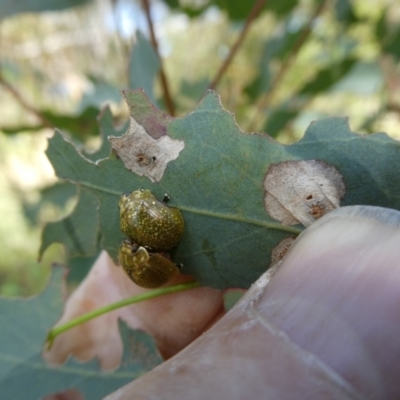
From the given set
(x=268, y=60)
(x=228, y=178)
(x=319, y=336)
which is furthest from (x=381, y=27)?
(x=319, y=336)

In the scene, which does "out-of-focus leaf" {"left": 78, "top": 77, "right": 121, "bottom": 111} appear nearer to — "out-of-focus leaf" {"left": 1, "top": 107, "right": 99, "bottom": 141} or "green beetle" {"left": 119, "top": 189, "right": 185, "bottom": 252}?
"out-of-focus leaf" {"left": 1, "top": 107, "right": 99, "bottom": 141}

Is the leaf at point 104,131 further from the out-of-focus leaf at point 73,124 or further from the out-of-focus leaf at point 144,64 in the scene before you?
the out-of-focus leaf at point 73,124

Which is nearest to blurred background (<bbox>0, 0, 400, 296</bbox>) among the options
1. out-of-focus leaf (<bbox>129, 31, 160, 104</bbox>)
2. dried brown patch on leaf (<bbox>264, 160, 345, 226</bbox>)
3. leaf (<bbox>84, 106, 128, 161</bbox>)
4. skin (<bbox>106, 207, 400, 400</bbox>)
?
out-of-focus leaf (<bbox>129, 31, 160, 104</bbox>)

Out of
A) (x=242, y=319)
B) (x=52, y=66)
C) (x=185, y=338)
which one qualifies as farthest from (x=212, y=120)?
(x=52, y=66)

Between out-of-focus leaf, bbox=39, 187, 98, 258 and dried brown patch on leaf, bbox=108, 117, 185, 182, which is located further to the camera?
out-of-focus leaf, bbox=39, 187, 98, 258

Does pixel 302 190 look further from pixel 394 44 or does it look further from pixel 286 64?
pixel 394 44

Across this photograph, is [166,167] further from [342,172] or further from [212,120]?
[342,172]
